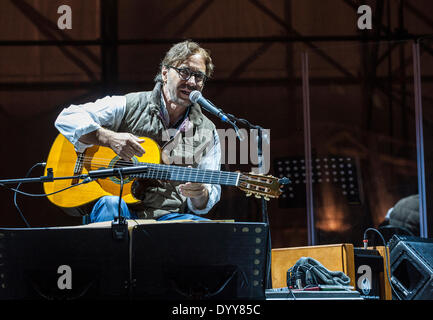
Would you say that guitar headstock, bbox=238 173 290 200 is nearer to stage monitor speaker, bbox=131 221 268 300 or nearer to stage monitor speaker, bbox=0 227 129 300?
stage monitor speaker, bbox=131 221 268 300

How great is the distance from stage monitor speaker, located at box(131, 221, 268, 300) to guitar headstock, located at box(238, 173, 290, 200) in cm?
74

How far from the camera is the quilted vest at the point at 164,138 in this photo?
118 inches

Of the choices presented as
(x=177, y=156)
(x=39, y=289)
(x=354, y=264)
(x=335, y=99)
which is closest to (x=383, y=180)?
(x=335, y=99)

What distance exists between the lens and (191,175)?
2715 millimetres

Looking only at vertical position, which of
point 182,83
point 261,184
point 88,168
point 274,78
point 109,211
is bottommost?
point 109,211

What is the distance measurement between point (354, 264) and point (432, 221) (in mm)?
1863

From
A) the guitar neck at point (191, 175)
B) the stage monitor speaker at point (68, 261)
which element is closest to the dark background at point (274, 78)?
the guitar neck at point (191, 175)

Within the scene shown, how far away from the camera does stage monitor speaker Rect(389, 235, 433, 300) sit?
2730 millimetres

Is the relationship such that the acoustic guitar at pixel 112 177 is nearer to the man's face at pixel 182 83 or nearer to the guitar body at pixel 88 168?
the guitar body at pixel 88 168

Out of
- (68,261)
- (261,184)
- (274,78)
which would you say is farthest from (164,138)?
(274,78)

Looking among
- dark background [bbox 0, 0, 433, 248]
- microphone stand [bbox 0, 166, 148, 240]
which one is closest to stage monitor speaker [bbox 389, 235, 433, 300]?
microphone stand [bbox 0, 166, 148, 240]

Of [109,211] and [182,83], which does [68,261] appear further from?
[182,83]

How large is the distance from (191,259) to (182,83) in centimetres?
145

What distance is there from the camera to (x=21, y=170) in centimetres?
457
